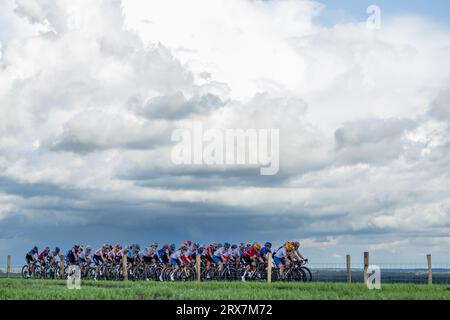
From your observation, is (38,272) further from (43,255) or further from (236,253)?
(236,253)

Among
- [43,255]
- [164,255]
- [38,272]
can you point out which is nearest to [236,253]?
[164,255]

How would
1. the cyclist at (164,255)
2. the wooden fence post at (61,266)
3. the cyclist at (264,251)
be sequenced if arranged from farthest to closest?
the wooden fence post at (61,266) < the cyclist at (164,255) < the cyclist at (264,251)

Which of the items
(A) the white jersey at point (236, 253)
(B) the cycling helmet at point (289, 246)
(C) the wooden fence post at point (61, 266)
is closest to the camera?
(B) the cycling helmet at point (289, 246)

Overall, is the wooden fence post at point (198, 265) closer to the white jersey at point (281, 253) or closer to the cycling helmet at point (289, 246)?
the white jersey at point (281, 253)

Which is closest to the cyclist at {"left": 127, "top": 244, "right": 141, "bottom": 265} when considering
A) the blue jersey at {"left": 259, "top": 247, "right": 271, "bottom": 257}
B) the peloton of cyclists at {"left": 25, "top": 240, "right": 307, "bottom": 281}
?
the peloton of cyclists at {"left": 25, "top": 240, "right": 307, "bottom": 281}

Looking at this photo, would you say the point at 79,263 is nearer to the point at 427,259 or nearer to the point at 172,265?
the point at 172,265

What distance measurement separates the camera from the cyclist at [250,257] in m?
41.5

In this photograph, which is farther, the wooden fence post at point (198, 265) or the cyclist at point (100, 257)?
the cyclist at point (100, 257)

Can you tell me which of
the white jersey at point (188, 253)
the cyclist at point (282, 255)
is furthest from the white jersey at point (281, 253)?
the white jersey at point (188, 253)

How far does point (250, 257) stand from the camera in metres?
41.8
